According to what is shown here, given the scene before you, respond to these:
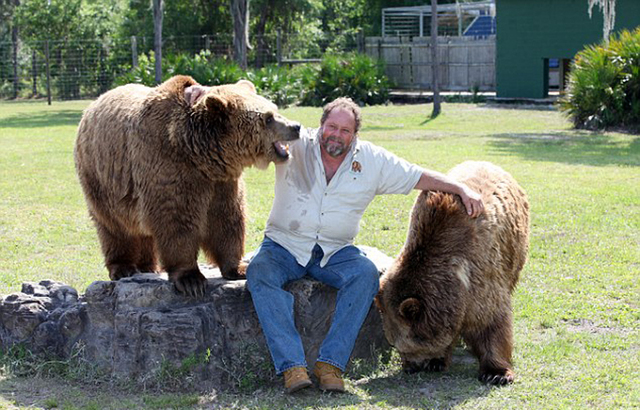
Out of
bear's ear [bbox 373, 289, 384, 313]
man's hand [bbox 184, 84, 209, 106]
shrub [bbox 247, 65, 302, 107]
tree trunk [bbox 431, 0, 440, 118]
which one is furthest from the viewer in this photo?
shrub [bbox 247, 65, 302, 107]

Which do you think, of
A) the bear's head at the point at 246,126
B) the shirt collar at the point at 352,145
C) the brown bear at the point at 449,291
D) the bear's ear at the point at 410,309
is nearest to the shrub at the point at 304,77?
the shirt collar at the point at 352,145

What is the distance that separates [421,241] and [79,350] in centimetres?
256

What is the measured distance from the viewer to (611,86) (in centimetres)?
2189

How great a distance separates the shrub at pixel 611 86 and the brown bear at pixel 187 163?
17.6 meters

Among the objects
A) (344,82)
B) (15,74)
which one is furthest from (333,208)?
(15,74)

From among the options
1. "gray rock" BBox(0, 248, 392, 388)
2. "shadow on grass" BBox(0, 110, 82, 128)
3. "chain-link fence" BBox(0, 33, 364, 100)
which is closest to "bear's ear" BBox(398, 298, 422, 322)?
"gray rock" BBox(0, 248, 392, 388)

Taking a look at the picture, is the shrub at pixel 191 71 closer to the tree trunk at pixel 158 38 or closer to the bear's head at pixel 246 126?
the tree trunk at pixel 158 38

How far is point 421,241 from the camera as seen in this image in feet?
19.0

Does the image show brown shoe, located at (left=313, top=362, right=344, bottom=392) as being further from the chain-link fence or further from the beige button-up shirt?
the chain-link fence

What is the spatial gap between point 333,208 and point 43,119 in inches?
902

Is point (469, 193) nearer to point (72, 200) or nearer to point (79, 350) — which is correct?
point (79, 350)

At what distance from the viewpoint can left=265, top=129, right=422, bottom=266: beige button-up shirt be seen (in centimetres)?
596

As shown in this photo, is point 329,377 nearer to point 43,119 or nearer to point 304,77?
point 43,119

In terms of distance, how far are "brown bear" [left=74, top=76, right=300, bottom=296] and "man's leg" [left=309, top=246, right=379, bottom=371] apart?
0.80m
